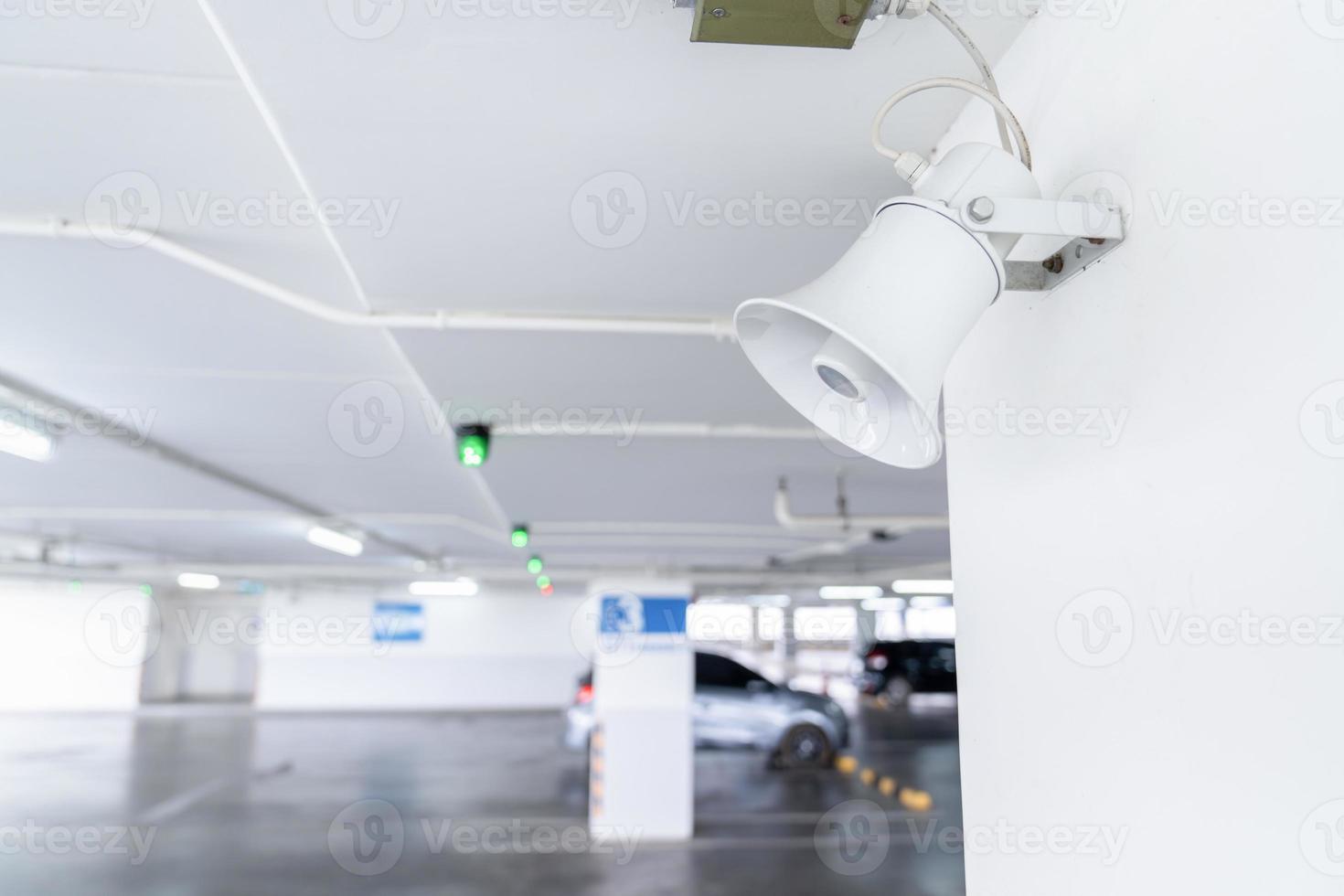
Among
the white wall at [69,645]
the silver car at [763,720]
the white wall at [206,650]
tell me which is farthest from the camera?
the white wall at [206,650]

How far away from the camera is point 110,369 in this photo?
358 centimetres

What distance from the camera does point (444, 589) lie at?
16.8 meters

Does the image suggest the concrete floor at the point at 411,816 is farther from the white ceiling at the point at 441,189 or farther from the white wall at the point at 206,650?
the white wall at the point at 206,650

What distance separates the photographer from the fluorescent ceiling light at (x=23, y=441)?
12.9ft

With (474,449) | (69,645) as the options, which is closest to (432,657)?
(69,645)

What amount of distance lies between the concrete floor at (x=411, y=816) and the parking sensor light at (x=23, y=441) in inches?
131

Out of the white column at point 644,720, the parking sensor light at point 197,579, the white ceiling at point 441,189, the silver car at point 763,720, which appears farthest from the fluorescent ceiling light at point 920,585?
the parking sensor light at point 197,579

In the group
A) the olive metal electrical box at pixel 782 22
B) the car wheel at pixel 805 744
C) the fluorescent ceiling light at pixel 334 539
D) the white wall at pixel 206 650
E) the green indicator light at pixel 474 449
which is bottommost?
the car wheel at pixel 805 744

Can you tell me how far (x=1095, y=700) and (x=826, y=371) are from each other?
0.54 metres

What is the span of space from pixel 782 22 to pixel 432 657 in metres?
18.0

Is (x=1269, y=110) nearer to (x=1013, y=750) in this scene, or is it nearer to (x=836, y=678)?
(x=1013, y=750)

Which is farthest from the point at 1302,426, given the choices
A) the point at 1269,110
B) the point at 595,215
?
the point at 595,215

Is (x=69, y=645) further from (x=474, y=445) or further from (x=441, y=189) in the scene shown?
(x=441, y=189)

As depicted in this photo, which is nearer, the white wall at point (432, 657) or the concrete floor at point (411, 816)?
the concrete floor at point (411, 816)
